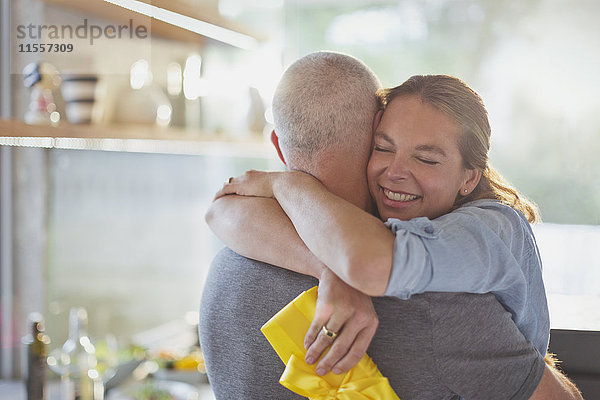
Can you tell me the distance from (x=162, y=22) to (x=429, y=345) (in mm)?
1738

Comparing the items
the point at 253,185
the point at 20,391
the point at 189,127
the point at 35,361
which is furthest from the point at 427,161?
the point at 189,127

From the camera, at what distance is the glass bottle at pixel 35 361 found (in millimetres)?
1666

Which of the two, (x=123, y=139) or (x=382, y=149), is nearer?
(x=382, y=149)

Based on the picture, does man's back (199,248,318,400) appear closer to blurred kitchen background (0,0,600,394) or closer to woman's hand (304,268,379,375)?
woman's hand (304,268,379,375)

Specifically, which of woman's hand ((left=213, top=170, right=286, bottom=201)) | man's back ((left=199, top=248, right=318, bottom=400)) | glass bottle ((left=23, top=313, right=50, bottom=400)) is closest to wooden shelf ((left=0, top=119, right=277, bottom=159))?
glass bottle ((left=23, top=313, right=50, bottom=400))

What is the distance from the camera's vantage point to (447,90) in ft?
3.53

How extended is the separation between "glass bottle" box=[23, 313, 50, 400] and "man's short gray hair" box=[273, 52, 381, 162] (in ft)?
3.30

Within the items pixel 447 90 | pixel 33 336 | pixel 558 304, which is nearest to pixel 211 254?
pixel 33 336

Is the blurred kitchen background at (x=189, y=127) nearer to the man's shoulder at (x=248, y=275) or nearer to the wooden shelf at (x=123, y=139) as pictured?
the wooden shelf at (x=123, y=139)

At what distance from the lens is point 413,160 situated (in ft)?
3.52

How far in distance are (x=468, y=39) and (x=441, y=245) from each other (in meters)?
2.74

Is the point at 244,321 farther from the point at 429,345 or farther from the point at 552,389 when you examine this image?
the point at 552,389

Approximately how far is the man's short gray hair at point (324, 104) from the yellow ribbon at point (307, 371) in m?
0.27

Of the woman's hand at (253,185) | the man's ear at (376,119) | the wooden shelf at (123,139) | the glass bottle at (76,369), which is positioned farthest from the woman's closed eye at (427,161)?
the glass bottle at (76,369)
